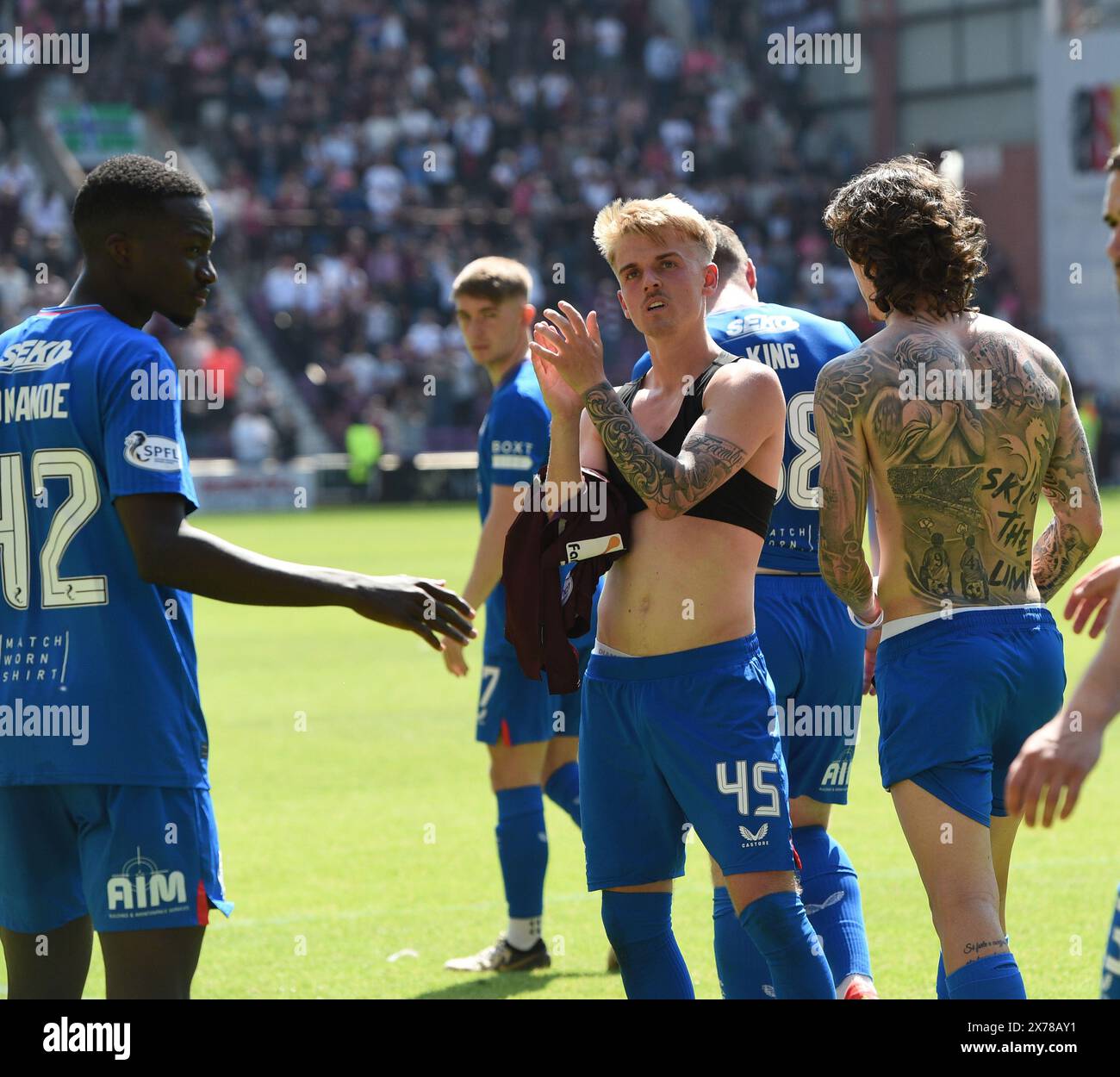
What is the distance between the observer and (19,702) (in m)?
3.94

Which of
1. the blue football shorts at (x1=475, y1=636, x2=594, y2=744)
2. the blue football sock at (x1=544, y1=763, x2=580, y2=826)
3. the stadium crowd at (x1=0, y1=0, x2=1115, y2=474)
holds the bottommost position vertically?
the blue football sock at (x1=544, y1=763, x2=580, y2=826)

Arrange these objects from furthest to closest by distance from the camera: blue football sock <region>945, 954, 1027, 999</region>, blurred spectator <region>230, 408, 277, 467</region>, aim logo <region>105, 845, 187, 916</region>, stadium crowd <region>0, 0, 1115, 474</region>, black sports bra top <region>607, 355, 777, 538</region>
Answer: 1. stadium crowd <region>0, 0, 1115, 474</region>
2. blurred spectator <region>230, 408, 277, 467</region>
3. black sports bra top <region>607, 355, 777, 538</region>
4. blue football sock <region>945, 954, 1027, 999</region>
5. aim logo <region>105, 845, 187, 916</region>

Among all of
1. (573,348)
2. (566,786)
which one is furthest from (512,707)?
(573,348)

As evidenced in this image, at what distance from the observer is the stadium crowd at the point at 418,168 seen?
110 ft

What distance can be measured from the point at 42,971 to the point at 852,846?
194 inches

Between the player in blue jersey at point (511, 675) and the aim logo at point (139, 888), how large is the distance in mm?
2602

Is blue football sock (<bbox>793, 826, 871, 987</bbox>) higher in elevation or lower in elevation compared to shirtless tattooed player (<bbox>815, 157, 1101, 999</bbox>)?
lower

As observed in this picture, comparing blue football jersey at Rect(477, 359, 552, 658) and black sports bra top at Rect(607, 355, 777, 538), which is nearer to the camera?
black sports bra top at Rect(607, 355, 777, 538)

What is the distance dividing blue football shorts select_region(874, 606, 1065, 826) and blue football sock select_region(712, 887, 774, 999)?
76 centimetres

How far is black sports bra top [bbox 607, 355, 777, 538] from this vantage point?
4.62m

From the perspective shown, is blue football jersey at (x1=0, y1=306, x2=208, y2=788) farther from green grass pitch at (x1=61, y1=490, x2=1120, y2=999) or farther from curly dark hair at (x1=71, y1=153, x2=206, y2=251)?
green grass pitch at (x1=61, y1=490, x2=1120, y2=999)

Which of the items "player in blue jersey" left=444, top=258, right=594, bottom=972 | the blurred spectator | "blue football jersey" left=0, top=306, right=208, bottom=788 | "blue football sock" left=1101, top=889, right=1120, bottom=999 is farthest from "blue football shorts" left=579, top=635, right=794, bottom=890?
the blurred spectator

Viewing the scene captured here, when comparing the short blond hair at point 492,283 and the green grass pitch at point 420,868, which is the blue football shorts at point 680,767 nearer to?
the green grass pitch at point 420,868
